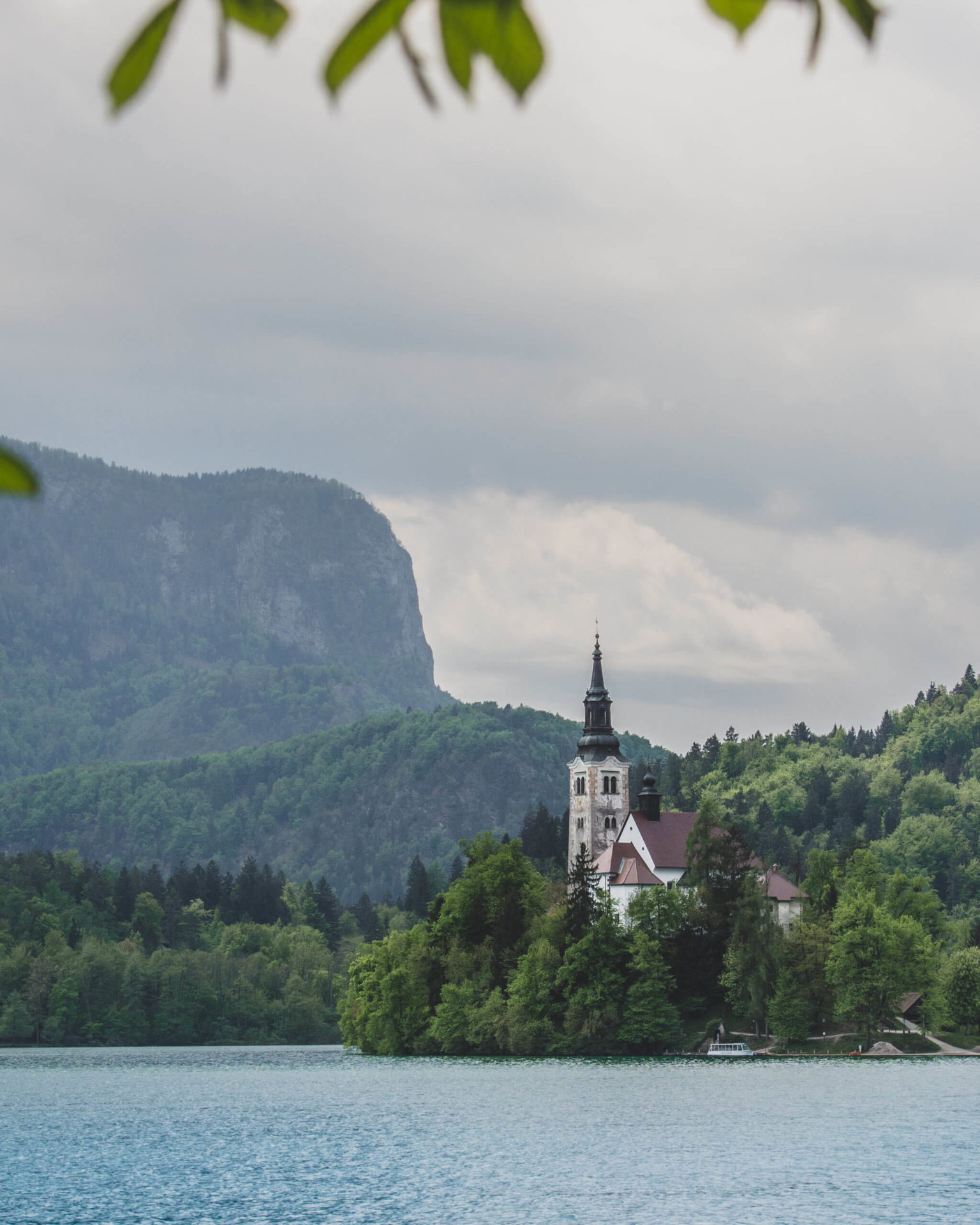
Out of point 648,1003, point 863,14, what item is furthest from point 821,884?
point 863,14

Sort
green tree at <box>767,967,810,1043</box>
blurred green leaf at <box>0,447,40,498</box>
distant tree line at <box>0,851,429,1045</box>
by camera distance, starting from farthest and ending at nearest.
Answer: distant tree line at <box>0,851,429,1045</box> < green tree at <box>767,967,810,1043</box> < blurred green leaf at <box>0,447,40,498</box>

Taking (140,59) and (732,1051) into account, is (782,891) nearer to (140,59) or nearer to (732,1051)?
(732,1051)

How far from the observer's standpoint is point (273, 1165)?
6881 cm

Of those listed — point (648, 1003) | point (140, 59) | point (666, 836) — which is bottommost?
point (140, 59)

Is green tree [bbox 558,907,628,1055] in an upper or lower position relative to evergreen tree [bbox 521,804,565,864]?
lower

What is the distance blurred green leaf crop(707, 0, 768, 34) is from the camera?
2535 millimetres

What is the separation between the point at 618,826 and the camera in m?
157

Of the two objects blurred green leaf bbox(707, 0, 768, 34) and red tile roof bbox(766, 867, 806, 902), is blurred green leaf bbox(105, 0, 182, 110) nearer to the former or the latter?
blurred green leaf bbox(707, 0, 768, 34)

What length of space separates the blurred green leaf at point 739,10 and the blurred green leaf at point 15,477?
123cm

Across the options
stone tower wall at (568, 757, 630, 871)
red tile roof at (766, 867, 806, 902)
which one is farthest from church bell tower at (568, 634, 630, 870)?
red tile roof at (766, 867, 806, 902)

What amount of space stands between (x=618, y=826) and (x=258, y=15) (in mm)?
156059

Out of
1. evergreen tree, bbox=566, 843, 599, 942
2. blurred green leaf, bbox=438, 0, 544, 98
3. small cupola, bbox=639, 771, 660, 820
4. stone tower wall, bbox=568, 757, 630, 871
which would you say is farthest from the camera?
stone tower wall, bbox=568, 757, 630, 871

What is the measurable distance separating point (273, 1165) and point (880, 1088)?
39382 millimetres

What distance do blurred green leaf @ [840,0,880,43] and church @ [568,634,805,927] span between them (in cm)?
12618
